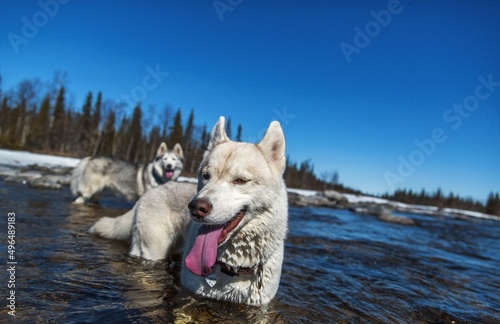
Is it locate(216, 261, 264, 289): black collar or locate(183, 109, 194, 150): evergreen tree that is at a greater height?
locate(183, 109, 194, 150): evergreen tree

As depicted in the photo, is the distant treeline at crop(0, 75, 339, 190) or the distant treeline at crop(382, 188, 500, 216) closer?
the distant treeline at crop(0, 75, 339, 190)

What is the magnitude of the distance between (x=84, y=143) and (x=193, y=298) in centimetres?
7482

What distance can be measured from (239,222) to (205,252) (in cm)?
45

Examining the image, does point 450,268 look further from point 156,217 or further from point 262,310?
point 156,217

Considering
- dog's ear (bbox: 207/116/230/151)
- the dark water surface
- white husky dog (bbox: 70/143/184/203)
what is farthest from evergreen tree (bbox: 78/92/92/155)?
dog's ear (bbox: 207/116/230/151)

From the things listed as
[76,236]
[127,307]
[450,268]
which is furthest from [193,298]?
[450,268]

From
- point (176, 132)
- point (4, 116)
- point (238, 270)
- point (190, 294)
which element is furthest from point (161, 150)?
point (4, 116)

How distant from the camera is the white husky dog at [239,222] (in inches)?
117

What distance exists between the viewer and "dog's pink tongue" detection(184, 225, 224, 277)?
9.75 ft

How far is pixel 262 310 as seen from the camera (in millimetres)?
3375

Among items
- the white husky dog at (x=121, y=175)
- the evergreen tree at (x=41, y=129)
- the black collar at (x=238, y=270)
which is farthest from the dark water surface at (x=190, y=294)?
the evergreen tree at (x=41, y=129)

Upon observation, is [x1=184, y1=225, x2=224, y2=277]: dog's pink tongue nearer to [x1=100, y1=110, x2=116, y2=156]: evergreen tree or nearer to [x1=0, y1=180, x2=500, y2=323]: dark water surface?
[x1=0, y1=180, x2=500, y2=323]: dark water surface

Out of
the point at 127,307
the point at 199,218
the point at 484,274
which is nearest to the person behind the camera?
the point at 199,218

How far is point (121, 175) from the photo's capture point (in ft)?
41.6
